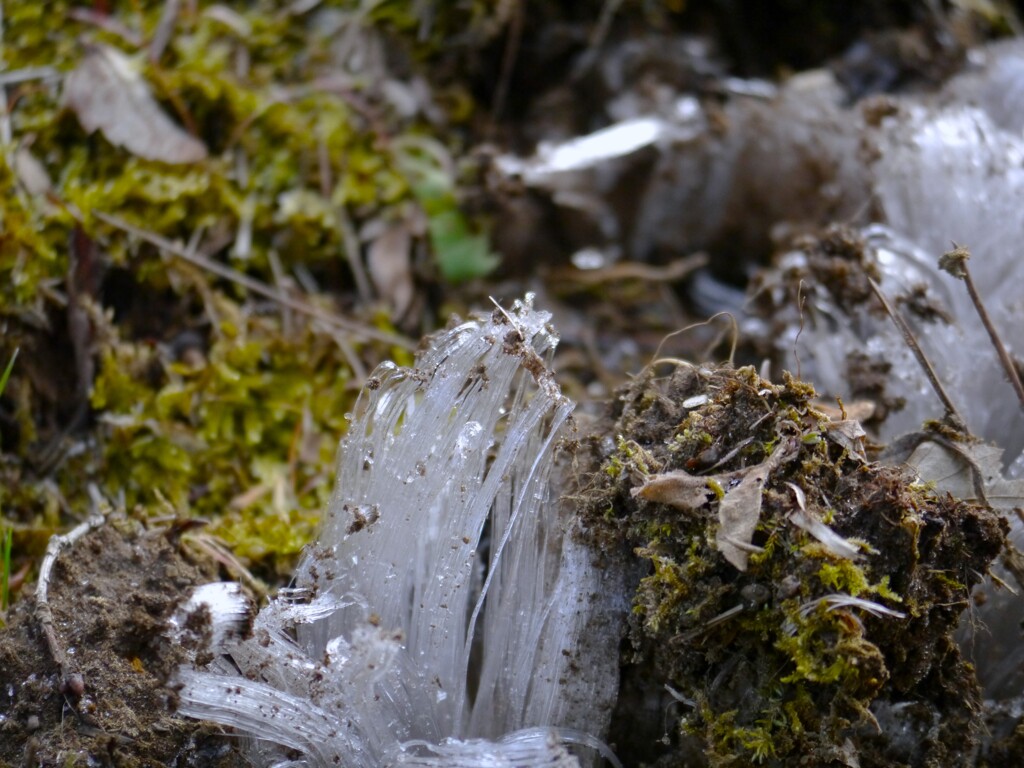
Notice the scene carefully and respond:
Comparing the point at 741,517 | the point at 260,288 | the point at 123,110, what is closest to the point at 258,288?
the point at 260,288

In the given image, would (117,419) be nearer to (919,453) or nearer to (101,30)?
(101,30)

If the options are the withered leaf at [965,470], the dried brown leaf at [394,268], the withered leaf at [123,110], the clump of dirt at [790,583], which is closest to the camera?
the clump of dirt at [790,583]

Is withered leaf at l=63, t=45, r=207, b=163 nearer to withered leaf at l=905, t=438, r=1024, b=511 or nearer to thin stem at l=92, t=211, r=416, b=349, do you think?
thin stem at l=92, t=211, r=416, b=349

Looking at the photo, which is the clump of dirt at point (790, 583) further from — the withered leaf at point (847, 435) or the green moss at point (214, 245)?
the green moss at point (214, 245)

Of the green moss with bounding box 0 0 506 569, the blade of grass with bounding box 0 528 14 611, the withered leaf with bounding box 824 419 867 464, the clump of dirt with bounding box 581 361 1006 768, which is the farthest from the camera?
the green moss with bounding box 0 0 506 569

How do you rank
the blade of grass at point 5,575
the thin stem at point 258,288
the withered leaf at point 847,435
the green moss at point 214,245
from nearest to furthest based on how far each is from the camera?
the withered leaf at point 847,435
the blade of grass at point 5,575
the green moss at point 214,245
the thin stem at point 258,288

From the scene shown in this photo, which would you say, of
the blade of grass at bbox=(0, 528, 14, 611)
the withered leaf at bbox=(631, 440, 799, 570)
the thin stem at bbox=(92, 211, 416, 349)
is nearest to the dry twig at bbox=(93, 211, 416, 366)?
the thin stem at bbox=(92, 211, 416, 349)

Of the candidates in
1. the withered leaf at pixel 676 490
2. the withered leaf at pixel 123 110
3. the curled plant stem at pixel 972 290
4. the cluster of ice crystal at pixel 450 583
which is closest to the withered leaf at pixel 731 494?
the withered leaf at pixel 676 490
